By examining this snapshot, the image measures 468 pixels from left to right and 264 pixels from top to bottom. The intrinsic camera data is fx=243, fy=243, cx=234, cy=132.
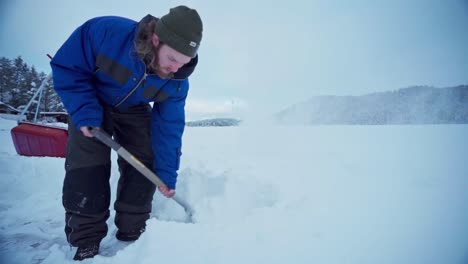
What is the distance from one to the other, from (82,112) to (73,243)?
854 millimetres

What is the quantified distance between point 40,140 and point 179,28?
12.7 feet

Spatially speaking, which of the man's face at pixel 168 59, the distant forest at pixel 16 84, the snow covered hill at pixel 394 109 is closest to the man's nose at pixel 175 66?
the man's face at pixel 168 59

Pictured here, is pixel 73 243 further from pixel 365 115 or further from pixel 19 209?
pixel 365 115

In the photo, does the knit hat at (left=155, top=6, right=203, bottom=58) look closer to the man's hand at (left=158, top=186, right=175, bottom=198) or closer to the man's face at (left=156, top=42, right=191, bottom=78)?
the man's face at (left=156, top=42, right=191, bottom=78)

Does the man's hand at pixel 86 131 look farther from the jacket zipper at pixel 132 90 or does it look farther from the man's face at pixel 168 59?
the man's face at pixel 168 59

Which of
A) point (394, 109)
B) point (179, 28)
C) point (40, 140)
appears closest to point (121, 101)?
point (179, 28)

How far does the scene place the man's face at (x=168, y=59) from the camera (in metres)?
1.48

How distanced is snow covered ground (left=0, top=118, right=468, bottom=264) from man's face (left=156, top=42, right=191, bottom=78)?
0.96 metres

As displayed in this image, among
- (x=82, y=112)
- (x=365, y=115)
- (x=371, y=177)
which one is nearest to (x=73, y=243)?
(x=82, y=112)

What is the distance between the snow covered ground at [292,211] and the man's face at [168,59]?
959 mm

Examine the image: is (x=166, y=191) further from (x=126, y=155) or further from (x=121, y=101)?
(x=121, y=101)

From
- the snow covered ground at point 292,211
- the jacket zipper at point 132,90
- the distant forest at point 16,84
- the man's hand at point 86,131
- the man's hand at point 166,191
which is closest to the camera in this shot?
the snow covered ground at point 292,211

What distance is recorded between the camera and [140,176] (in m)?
1.95

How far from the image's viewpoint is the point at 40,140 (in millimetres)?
3947
